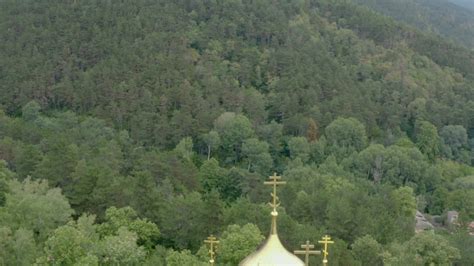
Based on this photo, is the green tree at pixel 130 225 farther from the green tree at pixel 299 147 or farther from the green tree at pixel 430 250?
the green tree at pixel 299 147

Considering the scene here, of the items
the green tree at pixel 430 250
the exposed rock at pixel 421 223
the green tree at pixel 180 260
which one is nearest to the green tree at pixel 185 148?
the exposed rock at pixel 421 223

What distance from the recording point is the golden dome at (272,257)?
52.5 ft

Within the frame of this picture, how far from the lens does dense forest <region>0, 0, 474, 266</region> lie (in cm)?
3991

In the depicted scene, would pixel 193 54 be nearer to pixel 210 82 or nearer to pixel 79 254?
pixel 210 82

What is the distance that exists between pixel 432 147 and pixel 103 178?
4318cm

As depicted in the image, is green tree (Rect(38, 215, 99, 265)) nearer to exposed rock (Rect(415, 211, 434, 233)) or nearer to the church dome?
the church dome

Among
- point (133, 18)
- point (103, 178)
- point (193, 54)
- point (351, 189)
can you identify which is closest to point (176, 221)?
point (103, 178)

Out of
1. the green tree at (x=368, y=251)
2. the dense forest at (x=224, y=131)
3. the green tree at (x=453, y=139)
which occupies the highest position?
the green tree at (x=368, y=251)

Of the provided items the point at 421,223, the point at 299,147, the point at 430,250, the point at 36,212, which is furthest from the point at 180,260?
the point at 299,147

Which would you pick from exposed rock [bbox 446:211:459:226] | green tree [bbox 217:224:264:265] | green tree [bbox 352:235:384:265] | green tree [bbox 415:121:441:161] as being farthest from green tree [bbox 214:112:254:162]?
green tree [bbox 217:224:264:265]

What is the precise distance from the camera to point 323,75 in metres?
84.2

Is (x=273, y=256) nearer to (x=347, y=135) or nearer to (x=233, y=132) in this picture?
(x=233, y=132)

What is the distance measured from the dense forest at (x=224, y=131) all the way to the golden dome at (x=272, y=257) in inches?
681

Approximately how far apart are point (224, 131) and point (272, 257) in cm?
5565
